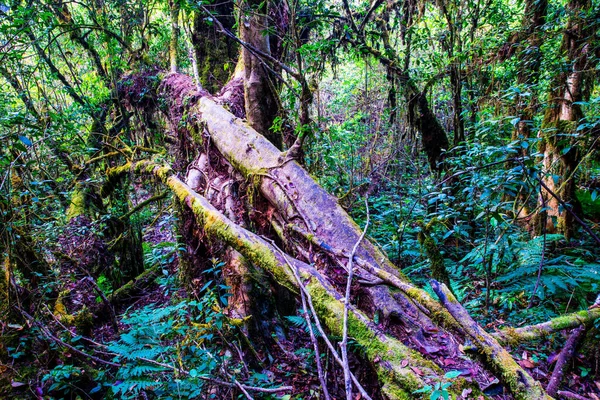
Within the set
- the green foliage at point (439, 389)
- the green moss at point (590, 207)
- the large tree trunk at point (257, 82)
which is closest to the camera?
the green foliage at point (439, 389)

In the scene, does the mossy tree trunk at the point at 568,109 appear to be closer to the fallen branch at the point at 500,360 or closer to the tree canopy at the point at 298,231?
the tree canopy at the point at 298,231

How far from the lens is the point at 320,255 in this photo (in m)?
2.90

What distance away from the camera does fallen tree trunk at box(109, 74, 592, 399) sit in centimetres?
180

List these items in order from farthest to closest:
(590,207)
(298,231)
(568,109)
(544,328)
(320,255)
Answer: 1. (590,207)
2. (568,109)
3. (298,231)
4. (320,255)
5. (544,328)

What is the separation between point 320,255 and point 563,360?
68.7 inches

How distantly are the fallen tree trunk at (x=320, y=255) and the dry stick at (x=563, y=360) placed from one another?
522 mm


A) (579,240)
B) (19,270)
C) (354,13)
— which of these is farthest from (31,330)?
(354,13)

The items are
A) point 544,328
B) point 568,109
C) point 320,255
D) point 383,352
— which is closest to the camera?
point 383,352

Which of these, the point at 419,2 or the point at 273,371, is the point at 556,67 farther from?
the point at 273,371

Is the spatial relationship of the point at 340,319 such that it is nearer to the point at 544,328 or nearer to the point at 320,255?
the point at 320,255

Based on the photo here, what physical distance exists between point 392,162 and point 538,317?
5.00 meters

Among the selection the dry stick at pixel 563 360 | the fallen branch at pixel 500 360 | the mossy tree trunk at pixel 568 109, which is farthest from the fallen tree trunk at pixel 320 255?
the mossy tree trunk at pixel 568 109

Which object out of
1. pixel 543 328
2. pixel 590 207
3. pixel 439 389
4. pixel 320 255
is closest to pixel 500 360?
pixel 439 389

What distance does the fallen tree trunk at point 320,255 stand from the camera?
5.90 ft
